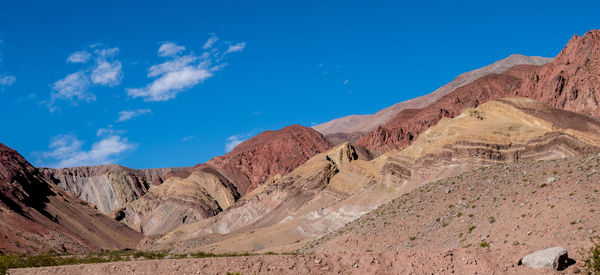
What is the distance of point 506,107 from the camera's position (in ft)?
192

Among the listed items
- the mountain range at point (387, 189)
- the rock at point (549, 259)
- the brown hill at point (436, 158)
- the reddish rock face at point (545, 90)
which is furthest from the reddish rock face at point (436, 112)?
the rock at point (549, 259)

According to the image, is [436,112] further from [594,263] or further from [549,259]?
[594,263]

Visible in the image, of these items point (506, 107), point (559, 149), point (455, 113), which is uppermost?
point (455, 113)

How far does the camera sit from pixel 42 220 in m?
83.8

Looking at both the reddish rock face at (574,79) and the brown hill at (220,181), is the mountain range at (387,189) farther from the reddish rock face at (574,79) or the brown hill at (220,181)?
the brown hill at (220,181)

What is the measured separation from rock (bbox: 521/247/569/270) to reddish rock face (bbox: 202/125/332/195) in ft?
408

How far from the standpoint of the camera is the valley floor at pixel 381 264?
16641 millimetres

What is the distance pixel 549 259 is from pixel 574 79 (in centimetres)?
8943

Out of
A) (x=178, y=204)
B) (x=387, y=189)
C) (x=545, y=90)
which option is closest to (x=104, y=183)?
(x=178, y=204)

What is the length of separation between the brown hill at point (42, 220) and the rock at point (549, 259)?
6426 centimetres

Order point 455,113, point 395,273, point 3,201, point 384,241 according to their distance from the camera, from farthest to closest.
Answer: point 455,113 < point 3,201 < point 384,241 < point 395,273

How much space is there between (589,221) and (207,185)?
11464 centimetres

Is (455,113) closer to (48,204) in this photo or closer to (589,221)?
(48,204)

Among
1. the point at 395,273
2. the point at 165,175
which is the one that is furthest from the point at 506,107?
the point at 165,175
